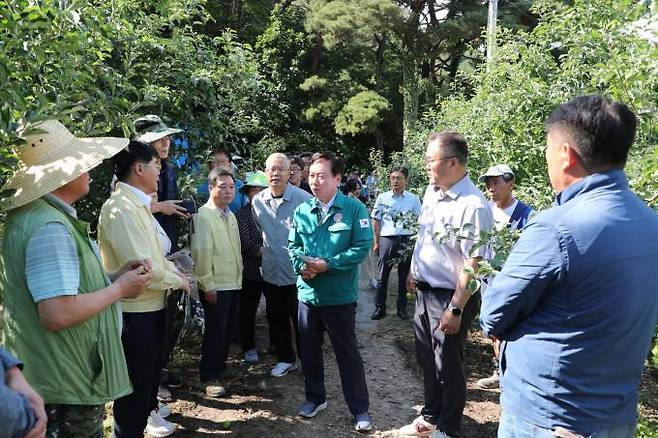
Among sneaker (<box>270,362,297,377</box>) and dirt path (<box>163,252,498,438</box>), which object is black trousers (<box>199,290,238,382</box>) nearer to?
dirt path (<box>163,252,498,438</box>)

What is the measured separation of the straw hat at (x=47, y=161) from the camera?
1980 mm

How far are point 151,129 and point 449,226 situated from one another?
234 centimetres

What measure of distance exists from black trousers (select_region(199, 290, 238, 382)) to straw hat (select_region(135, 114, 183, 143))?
1322mm

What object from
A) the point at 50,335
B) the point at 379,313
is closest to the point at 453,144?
the point at 50,335

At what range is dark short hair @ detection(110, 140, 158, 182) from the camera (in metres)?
2.81

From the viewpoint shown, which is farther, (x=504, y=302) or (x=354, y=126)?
(x=354, y=126)

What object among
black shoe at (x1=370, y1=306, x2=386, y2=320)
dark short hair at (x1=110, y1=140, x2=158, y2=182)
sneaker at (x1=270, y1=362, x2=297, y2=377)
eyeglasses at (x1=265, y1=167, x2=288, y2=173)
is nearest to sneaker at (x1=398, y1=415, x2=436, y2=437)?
sneaker at (x1=270, y1=362, x2=297, y2=377)

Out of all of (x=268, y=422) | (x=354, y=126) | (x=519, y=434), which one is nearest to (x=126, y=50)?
(x=268, y=422)

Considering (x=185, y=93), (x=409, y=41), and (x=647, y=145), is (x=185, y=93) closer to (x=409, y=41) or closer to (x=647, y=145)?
(x=647, y=145)

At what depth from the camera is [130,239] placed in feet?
8.68

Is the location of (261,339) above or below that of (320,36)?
below

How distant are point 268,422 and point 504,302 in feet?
8.49

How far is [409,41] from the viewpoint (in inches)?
811

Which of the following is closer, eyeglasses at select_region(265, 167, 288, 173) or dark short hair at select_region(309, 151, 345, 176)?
dark short hair at select_region(309, 151, 345, 176)
